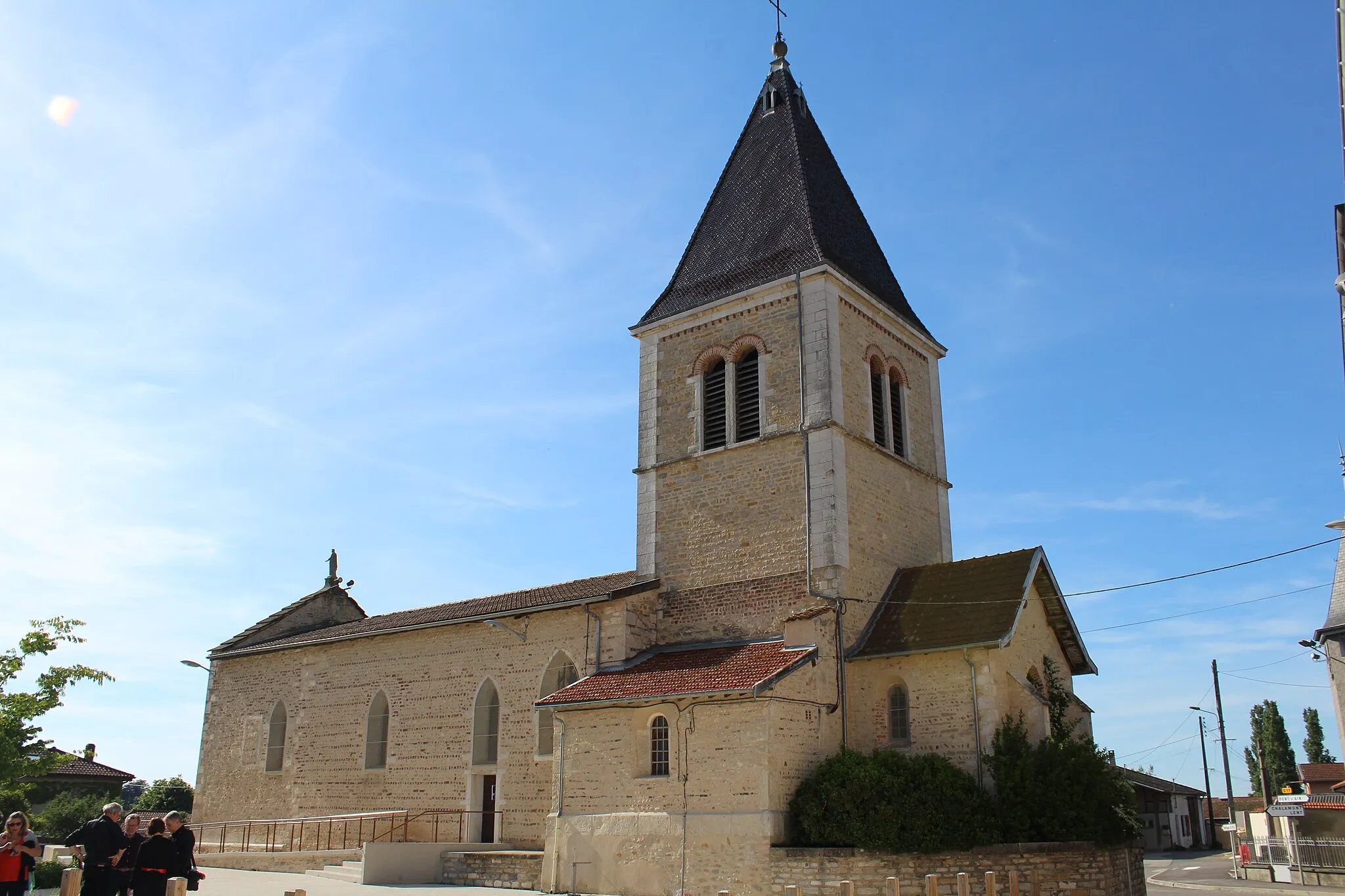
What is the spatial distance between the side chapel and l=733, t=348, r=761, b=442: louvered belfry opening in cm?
6

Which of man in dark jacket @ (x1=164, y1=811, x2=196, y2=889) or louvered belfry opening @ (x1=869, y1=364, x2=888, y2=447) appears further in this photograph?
louvered belfry opening @ (x1=869, y1=364, x2=888, y2=447)

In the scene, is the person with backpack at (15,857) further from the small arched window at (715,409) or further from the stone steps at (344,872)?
the small arched window at (715,409)

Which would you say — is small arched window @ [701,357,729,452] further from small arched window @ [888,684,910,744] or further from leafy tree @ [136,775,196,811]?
leafy tree @ [136,775,196,811]

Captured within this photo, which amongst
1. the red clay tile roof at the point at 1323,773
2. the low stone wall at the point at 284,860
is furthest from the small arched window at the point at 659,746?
the red clay tile roof at the point at 1323,773

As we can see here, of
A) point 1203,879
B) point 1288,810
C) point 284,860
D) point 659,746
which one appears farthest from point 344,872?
point 1203,879

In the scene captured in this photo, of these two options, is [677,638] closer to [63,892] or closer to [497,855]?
[497,855]

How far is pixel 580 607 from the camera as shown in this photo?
22.1 m

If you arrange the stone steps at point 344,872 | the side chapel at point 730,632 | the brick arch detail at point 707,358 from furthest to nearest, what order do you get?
the brick arch detail at point 707,358
the stone steps at point 344,872
the side chapel at point 730,632

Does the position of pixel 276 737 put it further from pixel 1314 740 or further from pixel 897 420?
pixel 1314 740

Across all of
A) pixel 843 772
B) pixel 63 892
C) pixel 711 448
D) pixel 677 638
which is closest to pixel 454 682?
pixel 677 638

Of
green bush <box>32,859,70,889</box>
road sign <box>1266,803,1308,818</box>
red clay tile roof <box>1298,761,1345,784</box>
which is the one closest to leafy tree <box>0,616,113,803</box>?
green bush <box>32,859,70,889</box>

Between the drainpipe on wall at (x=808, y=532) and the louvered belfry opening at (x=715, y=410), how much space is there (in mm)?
1922

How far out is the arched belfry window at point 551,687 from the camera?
2200cm

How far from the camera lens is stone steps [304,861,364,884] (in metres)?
21.3
